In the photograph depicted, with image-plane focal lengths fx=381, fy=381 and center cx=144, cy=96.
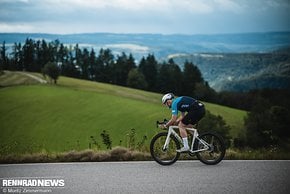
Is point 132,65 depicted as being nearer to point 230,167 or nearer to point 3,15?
point 3,15

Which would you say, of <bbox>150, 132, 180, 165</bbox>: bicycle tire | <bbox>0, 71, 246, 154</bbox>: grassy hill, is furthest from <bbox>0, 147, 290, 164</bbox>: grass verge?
<bbox>0, 71, 246, 154</bbox>: grassy hill

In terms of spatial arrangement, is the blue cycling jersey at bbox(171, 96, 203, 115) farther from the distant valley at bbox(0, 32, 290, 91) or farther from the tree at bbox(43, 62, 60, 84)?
the tree at bbox(43, 62, 60, 84)

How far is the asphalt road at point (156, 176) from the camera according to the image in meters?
6.04

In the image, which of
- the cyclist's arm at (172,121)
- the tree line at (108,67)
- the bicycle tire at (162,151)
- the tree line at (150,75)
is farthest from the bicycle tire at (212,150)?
the tree line at (108,67)

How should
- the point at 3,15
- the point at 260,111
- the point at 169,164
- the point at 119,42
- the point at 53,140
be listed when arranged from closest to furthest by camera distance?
the point at 169,164, the point at 3,15, the point at 53,140, the point at 260,111, the point at 119,42

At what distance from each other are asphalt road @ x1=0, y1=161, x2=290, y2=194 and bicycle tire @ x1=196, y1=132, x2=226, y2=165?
15 cm

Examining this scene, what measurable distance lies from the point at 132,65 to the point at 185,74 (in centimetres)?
1962

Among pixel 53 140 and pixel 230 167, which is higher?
pixel 230 167

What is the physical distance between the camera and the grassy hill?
44.3 metres

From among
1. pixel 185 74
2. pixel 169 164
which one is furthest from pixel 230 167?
pixel 185 74

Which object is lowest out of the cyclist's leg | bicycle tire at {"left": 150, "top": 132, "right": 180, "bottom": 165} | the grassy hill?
the grassy hill

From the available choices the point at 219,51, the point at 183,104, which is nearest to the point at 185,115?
the point at 183,104

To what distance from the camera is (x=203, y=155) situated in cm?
812

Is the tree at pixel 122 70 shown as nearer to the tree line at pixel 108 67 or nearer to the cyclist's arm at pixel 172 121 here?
the tree line at pixel 108 67
